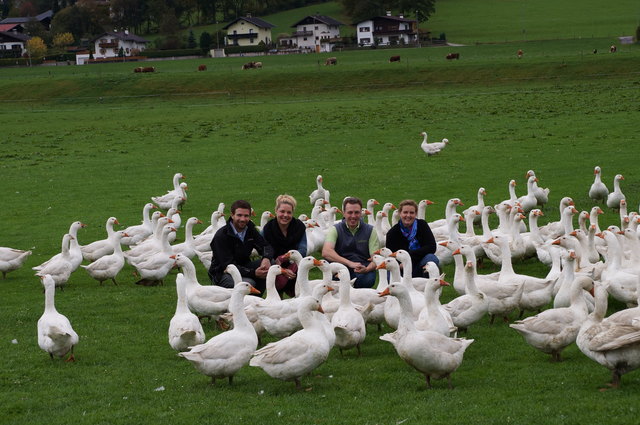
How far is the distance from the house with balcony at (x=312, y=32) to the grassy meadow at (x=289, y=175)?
4565cm

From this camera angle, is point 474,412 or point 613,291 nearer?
point 474,412

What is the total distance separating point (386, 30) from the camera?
125 m

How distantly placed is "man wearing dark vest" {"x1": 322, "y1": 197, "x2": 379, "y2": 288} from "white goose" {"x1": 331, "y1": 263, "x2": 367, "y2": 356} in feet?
9.23

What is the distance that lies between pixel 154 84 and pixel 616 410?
67.3 meters

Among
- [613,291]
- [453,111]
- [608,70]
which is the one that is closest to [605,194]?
[613,291]

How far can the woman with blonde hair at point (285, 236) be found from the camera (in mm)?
15352

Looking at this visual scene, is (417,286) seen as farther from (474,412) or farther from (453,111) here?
(453,111)

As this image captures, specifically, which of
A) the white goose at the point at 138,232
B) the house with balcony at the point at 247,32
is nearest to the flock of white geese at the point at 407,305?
the white goose at the point at 138,232

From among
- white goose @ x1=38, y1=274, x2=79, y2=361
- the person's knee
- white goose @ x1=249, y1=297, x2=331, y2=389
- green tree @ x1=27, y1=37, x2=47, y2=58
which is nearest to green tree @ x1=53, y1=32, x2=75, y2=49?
green tree @ x1=27, y1=37, x2=47, y2=58

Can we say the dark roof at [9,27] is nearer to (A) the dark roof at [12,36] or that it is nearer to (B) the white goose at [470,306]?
(A) the dark roof at [12,36]

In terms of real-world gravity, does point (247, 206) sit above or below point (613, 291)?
above

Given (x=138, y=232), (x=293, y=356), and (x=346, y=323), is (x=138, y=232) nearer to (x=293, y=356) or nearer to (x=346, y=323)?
(x=346, y=323)

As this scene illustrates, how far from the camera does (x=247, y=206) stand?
594 inches

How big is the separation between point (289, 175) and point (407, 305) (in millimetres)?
21638
